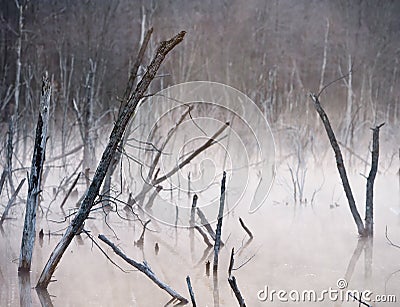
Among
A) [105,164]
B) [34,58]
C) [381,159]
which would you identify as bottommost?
[105,164]

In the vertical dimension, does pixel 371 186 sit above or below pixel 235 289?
above

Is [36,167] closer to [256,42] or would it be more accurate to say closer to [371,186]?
[371,186]

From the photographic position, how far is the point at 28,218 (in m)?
1.76

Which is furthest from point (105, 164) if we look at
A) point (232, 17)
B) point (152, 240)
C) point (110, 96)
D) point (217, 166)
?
point (232, 17)

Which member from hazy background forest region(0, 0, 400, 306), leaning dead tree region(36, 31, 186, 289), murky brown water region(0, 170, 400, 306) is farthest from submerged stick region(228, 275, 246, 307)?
hazy background forest region(0, 0, 400, 306)

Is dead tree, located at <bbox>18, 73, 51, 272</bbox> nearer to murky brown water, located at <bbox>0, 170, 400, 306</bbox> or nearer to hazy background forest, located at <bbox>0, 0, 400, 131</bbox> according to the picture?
murky brown water, located at <bbox>0, 170, 400, 306</bbox>

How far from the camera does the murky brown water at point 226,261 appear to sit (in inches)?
65.8

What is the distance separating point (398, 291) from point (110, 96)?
340cm

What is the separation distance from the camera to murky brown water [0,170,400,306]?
1.67 m

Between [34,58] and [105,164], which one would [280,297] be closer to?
[105,164]

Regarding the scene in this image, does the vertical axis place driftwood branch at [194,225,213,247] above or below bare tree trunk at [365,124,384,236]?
below

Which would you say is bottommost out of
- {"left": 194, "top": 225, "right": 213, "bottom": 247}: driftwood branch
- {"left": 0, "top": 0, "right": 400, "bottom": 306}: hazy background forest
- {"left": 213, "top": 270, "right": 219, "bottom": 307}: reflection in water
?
{"left": 213, "top": 270, "right": 219, "bottom": 307}: reflection in water

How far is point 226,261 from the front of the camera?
2.05 metres

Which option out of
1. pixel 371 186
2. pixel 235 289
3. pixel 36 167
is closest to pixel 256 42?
pixel 371 186
